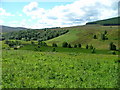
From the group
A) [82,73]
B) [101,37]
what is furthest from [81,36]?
[82,73]

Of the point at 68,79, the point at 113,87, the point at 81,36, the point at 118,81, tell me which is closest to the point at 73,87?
the point at 68,79

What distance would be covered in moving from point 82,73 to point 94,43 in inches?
5941

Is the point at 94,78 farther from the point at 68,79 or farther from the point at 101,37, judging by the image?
the point at 101,37

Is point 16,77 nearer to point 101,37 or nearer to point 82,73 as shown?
point 82,73

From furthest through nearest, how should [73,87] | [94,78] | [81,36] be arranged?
[81,36] → [94,78] → [73,87]

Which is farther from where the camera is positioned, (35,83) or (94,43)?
(94,43)

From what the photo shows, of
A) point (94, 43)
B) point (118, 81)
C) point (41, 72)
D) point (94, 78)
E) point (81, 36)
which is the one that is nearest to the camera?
point (118, 81)

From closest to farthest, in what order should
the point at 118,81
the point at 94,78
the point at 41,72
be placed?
the point at 118,81 → the point at 94,78 → the point at 41,72

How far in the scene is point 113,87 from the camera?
55.1 ft

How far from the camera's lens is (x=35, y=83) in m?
17.6

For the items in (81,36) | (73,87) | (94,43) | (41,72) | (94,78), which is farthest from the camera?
(81,36)

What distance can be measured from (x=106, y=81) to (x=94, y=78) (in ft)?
4.93

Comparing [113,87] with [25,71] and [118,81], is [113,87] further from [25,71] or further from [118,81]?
[25,71]

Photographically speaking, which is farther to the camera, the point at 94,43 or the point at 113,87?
the point at 94,43
